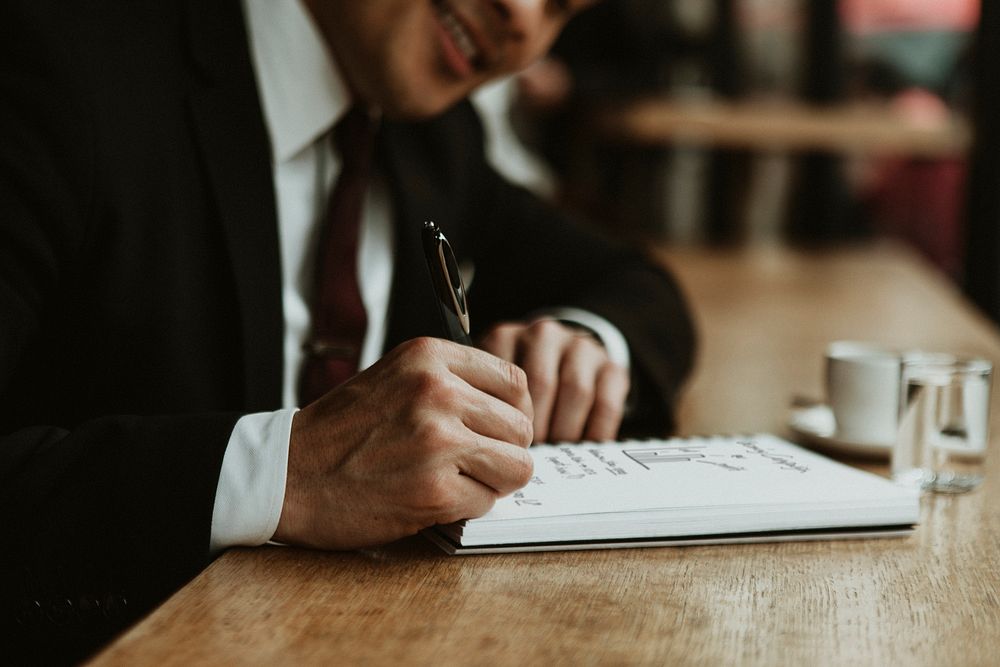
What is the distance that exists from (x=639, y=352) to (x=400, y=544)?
571 mm

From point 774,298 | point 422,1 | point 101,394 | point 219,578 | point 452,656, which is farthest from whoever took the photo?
point 774,298

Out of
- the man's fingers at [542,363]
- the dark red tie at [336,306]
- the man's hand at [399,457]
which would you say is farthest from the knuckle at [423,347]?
the dark red tie at [336,306]

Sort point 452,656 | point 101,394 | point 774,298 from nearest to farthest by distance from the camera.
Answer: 1. point 452,656
2. point 101,394
3. point 774,298

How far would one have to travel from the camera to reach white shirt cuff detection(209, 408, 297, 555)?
0.77 m

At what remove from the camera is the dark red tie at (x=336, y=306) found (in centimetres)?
127

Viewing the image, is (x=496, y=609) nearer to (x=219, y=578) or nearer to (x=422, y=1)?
(x=219, y=578)

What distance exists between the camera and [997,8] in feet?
9.04

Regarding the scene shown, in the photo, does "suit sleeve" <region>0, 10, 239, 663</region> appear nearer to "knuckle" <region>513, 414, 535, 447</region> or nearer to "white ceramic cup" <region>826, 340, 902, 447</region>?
"knuckle" <region>513, 414, 535, 447</region>

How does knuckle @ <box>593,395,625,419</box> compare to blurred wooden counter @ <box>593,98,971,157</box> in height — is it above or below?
above

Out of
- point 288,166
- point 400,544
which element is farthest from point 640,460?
point 288,166

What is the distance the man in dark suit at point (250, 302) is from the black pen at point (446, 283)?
5cm

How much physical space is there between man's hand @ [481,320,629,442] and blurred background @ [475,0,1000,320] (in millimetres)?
2927

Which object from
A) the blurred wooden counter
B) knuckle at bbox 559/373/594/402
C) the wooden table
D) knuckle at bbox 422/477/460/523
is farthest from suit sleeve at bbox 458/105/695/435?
the blurred wooden counter

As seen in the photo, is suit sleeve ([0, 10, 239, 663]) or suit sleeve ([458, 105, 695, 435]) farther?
suit sleeve ([458, 105, 695, 435])
